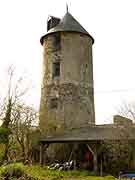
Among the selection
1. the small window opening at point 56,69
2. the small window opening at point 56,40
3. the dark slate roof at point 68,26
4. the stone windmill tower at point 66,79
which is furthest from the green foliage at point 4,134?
the dark slate roof at point 68,26

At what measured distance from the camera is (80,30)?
102 ft

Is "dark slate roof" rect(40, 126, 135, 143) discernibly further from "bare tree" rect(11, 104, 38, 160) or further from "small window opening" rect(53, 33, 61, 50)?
"small window opening" rect(53, 33, 61, 50)

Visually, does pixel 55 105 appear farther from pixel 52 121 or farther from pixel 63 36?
pixel 63 36

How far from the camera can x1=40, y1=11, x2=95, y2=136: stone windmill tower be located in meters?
28.8

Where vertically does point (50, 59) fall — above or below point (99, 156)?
above

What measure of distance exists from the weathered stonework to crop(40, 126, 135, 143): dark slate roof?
2687 millimetres

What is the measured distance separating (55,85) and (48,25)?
6412 mm

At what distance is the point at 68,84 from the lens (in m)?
29.4

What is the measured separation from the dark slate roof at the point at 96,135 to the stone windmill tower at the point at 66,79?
9.09 ft

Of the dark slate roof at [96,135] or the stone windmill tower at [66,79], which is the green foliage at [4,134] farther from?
the stone windmill tower at [66,79]

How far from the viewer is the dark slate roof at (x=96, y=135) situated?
22859mm

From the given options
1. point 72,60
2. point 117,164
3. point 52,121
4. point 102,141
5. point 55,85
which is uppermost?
point 72,60

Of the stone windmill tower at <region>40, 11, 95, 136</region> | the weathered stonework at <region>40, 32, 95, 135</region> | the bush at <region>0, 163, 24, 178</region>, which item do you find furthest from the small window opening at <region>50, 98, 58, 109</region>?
the bush at <region>0, 163, 24, 178</region>

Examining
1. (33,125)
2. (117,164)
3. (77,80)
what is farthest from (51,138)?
(77,80)
